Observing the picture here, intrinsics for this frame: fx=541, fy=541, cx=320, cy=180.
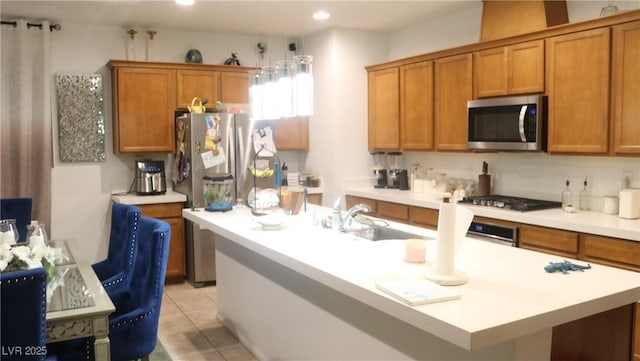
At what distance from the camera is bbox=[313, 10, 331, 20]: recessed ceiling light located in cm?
505

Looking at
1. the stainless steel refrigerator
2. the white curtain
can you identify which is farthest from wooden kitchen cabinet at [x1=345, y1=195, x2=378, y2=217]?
the white curtain

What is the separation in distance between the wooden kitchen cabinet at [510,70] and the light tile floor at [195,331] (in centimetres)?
279

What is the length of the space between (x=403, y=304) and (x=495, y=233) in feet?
8.28

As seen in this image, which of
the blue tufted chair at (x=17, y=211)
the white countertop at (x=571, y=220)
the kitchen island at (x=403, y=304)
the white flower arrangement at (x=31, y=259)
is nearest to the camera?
the kitchen island at (x=403, y=304)

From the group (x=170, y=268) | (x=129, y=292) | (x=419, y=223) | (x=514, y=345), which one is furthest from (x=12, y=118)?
(x=514, y=345)

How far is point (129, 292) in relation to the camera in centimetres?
295

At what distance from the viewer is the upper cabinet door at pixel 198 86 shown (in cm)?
550

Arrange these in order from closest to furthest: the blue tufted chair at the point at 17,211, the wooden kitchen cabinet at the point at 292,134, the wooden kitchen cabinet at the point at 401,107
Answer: the blue tufted chair at the point at 17,211 < the wooden kitchen cabinet at the point at 401,107 < the wooden kitchen cabinet at the point at 292,134

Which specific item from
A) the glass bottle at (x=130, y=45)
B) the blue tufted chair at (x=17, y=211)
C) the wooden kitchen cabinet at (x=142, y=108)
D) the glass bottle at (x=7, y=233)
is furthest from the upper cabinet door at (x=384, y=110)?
the glass bottle at (x=7, y=233)

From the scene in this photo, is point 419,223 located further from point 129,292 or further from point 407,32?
point 129,292

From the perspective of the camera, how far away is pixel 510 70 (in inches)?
167

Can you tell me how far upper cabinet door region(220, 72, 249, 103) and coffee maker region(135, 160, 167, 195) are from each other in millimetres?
1001

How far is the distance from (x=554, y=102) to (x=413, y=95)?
154cm

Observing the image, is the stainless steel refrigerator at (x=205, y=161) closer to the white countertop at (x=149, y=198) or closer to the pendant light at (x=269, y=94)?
the white countertop at (x=149, y=198)
